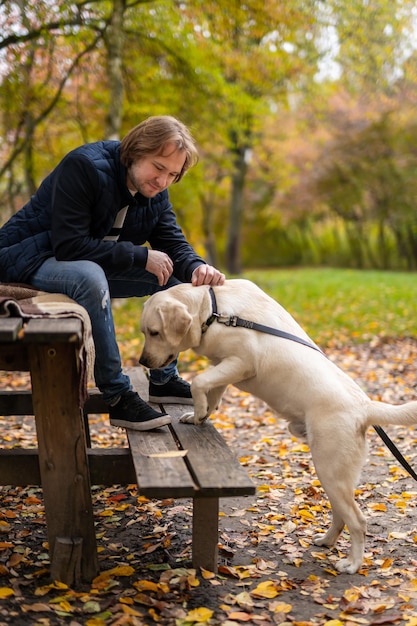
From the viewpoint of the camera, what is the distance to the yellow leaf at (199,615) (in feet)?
9.27

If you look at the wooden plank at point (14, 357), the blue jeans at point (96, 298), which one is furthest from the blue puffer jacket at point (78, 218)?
the wooden plank at point (14, 357)

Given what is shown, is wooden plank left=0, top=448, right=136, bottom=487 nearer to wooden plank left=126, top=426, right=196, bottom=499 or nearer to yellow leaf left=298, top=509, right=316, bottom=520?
wooden plank left=126, top=426, right=196, bottom=499

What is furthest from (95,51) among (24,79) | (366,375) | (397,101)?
(397,101)

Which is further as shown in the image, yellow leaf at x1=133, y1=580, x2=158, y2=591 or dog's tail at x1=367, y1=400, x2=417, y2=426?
dog's tail at x1=367, y1=400, x2=417, y2=426

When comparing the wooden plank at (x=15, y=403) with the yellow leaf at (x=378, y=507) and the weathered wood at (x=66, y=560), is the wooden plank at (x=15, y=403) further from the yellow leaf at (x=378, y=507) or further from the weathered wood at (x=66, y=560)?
the yellow leaf at (x=378, y=507)

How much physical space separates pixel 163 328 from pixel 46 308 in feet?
2.18

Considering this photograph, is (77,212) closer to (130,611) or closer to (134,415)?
(134,415)

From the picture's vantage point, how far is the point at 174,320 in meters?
3.49

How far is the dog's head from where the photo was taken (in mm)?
3488

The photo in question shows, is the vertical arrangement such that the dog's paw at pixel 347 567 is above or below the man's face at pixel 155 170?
below

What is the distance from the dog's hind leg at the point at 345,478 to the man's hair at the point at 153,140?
5.89 feet

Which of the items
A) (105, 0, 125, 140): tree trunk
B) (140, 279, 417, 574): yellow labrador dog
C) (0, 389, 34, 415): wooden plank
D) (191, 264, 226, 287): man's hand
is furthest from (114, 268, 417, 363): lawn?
(140, 279, 417, 574): yellow labrador dog

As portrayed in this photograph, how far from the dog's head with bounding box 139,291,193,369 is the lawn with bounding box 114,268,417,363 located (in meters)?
5.33

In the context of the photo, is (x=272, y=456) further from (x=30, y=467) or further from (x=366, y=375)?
(x=366, y=375)
